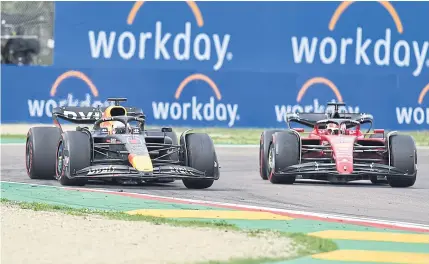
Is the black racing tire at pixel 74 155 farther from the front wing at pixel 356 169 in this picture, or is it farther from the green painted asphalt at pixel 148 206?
the front wing at pixel 356 169

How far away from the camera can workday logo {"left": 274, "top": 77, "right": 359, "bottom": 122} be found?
1275 inches

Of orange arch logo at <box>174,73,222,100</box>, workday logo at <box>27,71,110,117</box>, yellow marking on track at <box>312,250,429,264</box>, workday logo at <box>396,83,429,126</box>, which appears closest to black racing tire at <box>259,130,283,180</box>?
yellow marking on track at <box>312,250,429,264</box>

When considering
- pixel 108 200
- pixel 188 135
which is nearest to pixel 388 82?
pixel 188 135

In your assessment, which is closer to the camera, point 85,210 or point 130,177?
point 85,210

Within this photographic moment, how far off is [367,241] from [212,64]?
22422 millimetres

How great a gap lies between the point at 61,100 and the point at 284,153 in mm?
15400

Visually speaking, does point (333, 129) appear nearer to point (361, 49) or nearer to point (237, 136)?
point (237, 136)

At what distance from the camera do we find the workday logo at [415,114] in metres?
32.8

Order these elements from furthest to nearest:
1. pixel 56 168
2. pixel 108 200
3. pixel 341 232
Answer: pixel 56 168 → pixel 108 200 → pixel 341 232

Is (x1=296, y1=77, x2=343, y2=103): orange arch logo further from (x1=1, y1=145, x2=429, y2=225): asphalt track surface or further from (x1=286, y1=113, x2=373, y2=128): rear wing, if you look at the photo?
(x1=286, y1=113, x2=373, y2=128): rear wing

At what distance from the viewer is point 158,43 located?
107ft

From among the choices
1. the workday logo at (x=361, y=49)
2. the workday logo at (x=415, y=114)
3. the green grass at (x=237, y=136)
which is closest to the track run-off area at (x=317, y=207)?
the green grass at (x=237, y=136)

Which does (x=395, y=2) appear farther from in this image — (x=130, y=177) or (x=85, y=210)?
(x=85, y=210)

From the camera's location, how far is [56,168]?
56.3 ft
